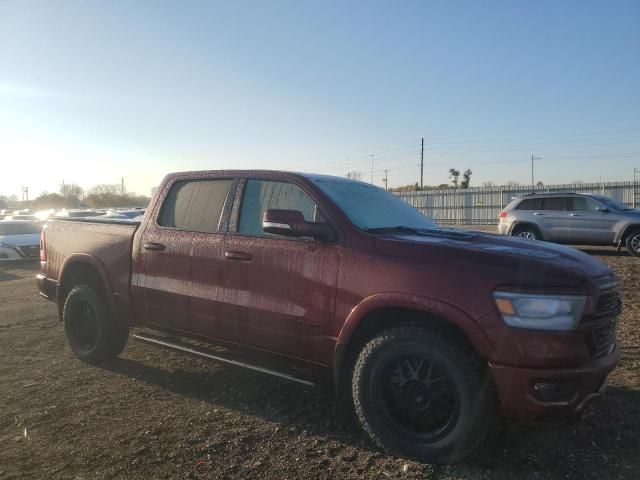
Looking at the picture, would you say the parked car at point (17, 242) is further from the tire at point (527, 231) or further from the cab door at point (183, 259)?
the tire at point (527, 231)

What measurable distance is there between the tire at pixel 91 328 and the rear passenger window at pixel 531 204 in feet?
42.2

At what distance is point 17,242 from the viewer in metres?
16.6

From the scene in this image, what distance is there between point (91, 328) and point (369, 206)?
3106mm

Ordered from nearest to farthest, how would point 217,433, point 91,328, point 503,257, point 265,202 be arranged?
1. point 503,257
2. point 217,433
3. point 265,202
4. point 91,328

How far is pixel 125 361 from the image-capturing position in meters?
5.48

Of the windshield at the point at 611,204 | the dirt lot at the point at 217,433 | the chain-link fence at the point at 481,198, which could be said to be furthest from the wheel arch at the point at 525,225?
the chain-link fence at the point at 481,198

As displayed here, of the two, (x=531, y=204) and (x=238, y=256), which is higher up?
(x=531, y=204)

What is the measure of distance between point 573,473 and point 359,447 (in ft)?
4.23

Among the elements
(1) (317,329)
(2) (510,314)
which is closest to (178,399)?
(1) (317,329)

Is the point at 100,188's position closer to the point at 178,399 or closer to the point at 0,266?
the point at 0,266

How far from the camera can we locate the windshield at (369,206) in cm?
398

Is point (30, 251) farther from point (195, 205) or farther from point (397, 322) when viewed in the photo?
point (397, 322)

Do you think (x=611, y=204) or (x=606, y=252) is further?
(x=606, y=252)

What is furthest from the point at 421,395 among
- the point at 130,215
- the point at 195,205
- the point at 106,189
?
the point at 106,189
